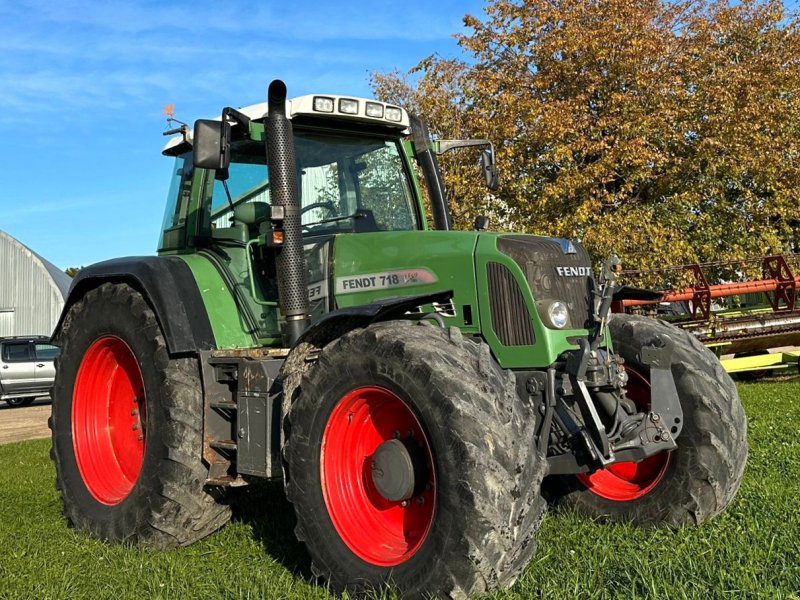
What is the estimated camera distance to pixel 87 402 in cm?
561

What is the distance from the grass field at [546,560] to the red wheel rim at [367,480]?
1.17 ft

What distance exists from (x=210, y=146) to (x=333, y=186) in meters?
0.92

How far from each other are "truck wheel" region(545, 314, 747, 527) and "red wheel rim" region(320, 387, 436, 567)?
1600mm

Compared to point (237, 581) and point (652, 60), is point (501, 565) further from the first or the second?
point (652, 60)

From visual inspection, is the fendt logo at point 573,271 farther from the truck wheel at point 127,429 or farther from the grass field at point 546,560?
the truck wheel at point 127,429

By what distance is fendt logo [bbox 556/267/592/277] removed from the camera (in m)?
4.45

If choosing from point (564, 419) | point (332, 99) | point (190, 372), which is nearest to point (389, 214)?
point (332, 99)

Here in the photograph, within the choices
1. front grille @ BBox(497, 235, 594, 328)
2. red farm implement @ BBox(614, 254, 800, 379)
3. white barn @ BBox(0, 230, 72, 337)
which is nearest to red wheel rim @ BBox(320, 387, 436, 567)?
front grille @ BBox(497, 235, 594, 328)

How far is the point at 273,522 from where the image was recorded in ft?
17.3

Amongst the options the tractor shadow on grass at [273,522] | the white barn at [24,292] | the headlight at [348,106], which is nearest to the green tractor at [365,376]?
the headlight at [348,106]

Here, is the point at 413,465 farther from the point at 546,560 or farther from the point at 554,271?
the point at 554,271

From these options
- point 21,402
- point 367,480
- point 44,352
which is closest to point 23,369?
point 44,352

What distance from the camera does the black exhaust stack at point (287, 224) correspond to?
461 cm

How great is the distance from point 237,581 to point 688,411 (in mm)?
2607
